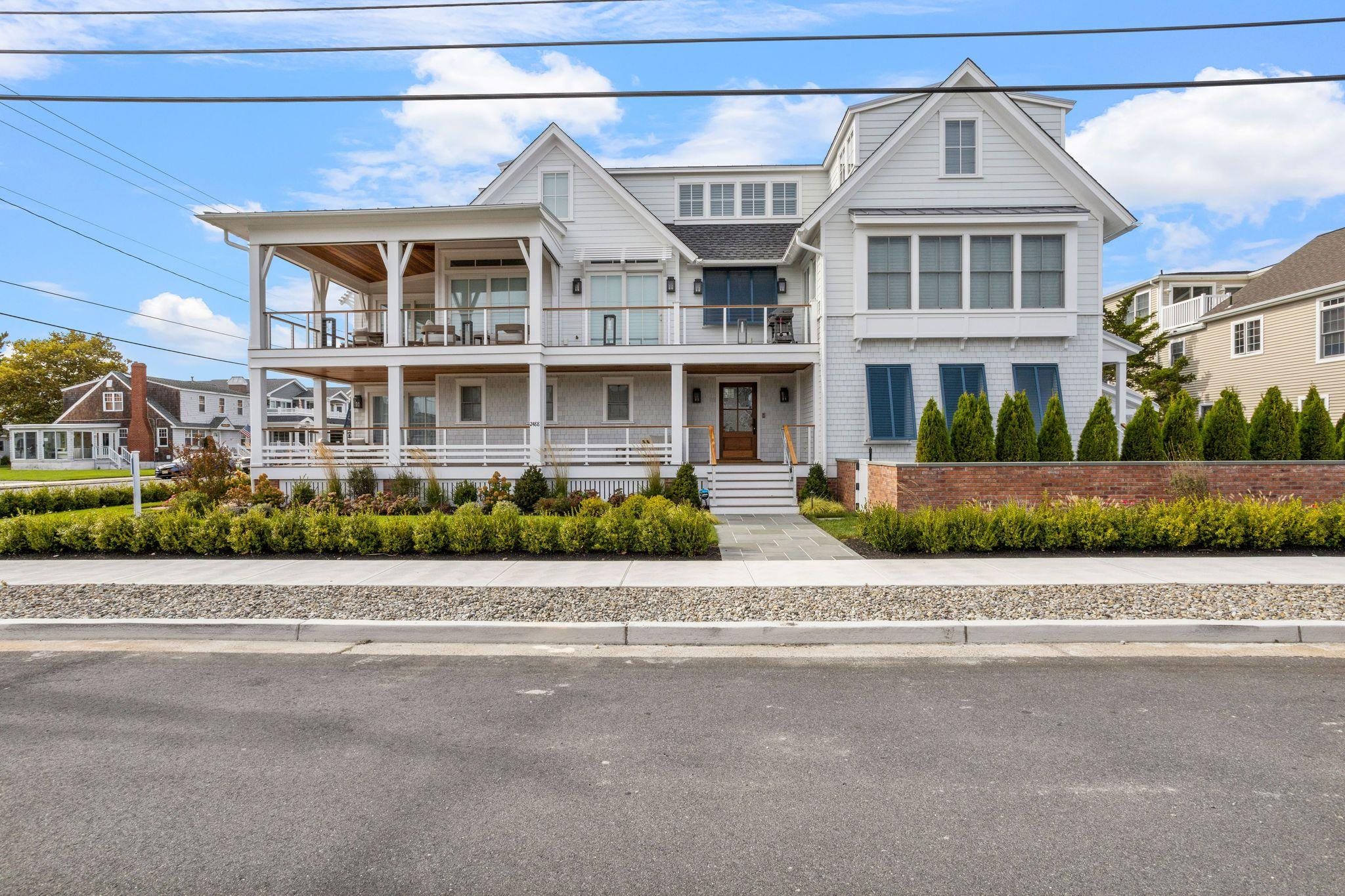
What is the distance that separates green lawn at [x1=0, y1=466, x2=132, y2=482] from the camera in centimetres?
3600

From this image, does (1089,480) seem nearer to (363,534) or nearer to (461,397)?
(363,534)

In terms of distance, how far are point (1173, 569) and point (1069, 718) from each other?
553cm

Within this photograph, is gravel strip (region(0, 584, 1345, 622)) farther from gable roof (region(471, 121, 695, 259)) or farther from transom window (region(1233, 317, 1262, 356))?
transom window (region(1233, 317, 1262, 356))

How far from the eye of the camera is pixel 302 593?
808cm

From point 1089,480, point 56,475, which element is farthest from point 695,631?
point 56,475

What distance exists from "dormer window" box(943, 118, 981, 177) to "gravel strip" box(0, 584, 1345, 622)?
41.7 ft

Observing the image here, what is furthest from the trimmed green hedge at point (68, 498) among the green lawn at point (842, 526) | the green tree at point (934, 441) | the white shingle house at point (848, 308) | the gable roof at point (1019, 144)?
the gable roof at point (1019, 144)

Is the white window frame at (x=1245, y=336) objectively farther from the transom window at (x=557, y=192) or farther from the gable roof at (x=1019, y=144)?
the transom window at (x=557, y=192)

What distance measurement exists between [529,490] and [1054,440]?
10293 mm

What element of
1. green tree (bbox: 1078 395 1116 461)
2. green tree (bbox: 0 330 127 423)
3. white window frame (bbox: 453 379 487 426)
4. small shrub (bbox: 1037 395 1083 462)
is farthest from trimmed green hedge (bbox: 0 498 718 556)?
green tree (bbox: 0 330 127 423)

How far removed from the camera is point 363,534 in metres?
10.7

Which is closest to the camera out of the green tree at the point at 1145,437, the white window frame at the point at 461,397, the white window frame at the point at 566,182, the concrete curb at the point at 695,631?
the concrete curb at the point at 695,631

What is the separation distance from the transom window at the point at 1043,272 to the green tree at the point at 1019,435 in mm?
5512

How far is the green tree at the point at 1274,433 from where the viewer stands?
1286cm
